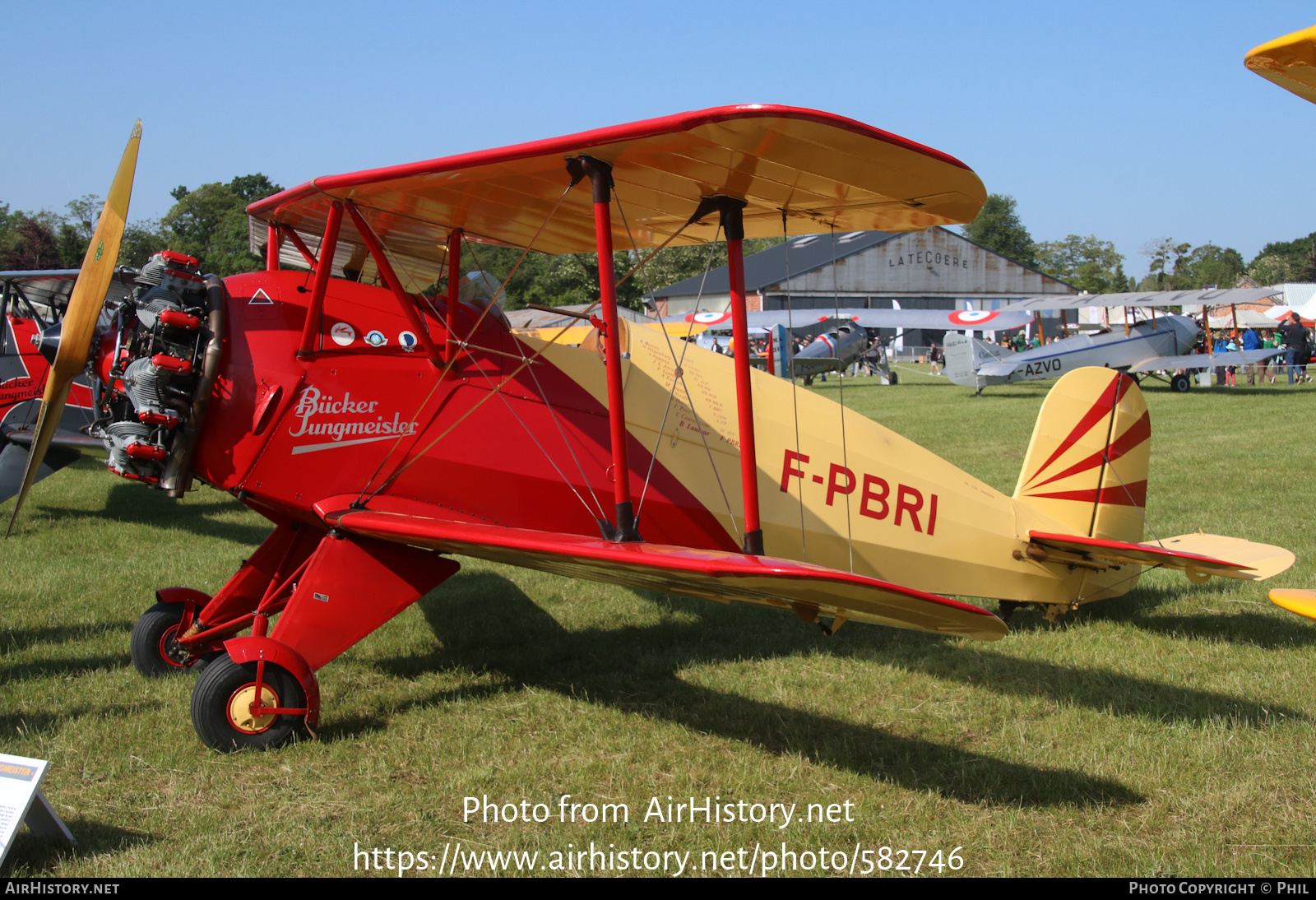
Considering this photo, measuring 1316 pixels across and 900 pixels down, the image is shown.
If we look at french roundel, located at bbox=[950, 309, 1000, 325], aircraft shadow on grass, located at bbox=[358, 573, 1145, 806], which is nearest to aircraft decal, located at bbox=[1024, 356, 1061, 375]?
french roundel, located at bbox=[950, 309, 1000, 325]

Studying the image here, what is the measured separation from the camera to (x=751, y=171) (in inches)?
151

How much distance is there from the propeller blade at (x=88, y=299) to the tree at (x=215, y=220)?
102 ft

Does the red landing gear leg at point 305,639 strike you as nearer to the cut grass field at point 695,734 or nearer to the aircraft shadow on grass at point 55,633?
the cut grass field at point 695,734

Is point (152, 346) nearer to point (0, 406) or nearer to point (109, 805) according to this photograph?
point (109, 805)

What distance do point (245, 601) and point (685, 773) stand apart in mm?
2795

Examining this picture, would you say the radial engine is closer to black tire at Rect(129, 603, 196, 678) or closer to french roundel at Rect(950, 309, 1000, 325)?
black tire at Rect(129, 603, 196, 678)

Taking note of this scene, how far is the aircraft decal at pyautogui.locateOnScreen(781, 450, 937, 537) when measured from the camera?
5.13 m

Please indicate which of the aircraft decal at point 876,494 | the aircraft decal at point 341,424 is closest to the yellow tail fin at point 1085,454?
the aircraft decal at point 876,494

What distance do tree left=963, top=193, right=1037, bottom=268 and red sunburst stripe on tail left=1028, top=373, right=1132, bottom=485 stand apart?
380ft

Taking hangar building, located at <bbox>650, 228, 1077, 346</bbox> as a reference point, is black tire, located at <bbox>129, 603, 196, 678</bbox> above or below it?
below

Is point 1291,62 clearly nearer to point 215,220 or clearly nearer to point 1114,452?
point 1114,452

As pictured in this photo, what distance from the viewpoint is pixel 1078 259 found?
4643 inches
